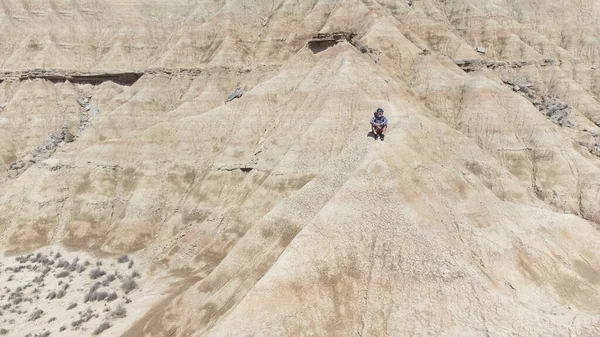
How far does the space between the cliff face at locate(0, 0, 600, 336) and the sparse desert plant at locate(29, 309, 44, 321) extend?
442 centimetres

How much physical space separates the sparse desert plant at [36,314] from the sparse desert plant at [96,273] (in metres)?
4.74

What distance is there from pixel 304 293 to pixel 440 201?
30.8 feet

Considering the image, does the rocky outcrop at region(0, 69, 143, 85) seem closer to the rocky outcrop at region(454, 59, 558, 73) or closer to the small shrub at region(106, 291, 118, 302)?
the small shrub at region(106, 291, 118, 302)

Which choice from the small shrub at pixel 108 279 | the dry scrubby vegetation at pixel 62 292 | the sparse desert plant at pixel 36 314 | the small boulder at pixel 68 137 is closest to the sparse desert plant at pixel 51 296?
the dry scrubby vegetation at pixel 62 292

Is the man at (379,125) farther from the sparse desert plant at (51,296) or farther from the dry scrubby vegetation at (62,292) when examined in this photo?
the sparse desert plant at (51,296)

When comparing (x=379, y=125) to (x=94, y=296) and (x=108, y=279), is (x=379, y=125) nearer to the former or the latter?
(x=94, y=296)

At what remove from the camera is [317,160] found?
102 feet

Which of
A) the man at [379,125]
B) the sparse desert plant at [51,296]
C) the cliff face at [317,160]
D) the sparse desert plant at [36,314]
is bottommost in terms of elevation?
the sparse desert plant at [51,296]

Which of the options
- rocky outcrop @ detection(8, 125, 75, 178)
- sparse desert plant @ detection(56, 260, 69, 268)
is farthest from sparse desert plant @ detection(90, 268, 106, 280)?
rocky outcrop @ detection(8, 125, 75, 178)

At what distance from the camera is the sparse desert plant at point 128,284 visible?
29.8 meters

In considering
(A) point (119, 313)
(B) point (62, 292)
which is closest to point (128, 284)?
(A) point (119, 313)

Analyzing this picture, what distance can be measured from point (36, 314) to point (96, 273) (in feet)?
17.9

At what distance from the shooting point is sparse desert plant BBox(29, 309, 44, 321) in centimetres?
2673

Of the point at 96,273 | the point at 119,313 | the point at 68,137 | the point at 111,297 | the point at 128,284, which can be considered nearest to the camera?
the point at 119,313
